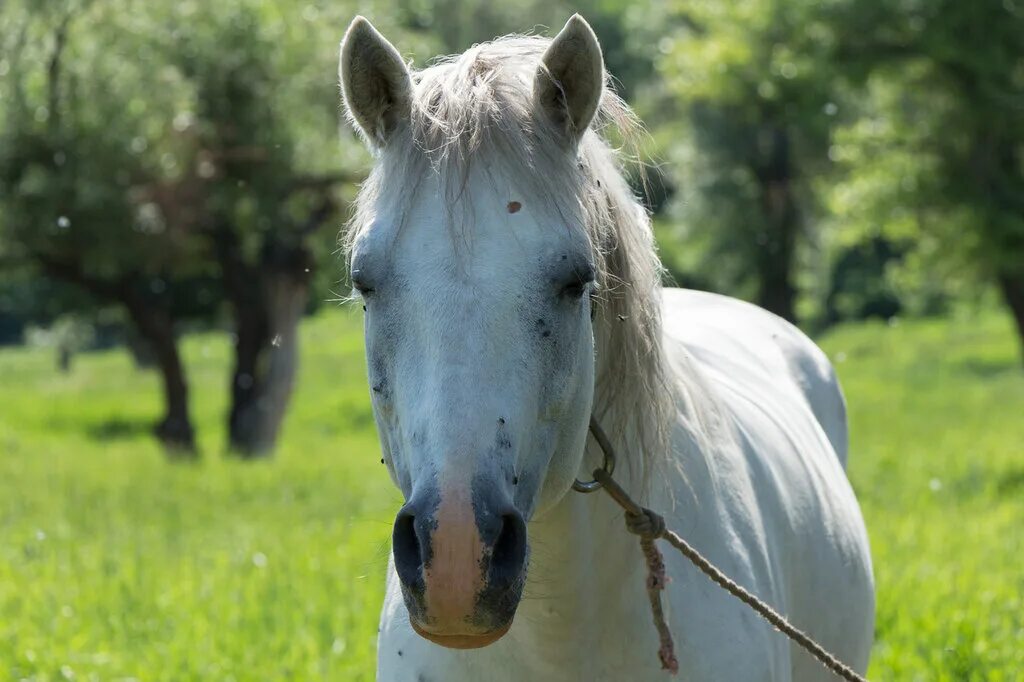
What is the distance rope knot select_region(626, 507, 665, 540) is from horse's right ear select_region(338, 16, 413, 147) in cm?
90

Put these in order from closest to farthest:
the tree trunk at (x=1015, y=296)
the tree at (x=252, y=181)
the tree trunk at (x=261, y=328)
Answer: the tree trunk at (x=1015, y=296) → the tree at (x=252, y=181) → the tree trunk at (x=261, y=328)

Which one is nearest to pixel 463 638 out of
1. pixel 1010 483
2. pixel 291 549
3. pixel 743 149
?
pixel 291 549

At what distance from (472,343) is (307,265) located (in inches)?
467

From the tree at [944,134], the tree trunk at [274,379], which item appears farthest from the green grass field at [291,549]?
the tree at [944,134]

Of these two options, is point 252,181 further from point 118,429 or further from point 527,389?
point 527,389

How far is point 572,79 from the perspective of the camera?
89.0 inches

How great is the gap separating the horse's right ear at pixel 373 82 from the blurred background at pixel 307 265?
476mm

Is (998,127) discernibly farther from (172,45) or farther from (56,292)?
(56,292)

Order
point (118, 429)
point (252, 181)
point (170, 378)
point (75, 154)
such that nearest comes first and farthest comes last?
point (75, 154) < point (252, 181) < point (170, 378) < point (118, 429)

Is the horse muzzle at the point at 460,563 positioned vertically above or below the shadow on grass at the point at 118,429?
above

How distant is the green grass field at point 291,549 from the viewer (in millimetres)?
5016

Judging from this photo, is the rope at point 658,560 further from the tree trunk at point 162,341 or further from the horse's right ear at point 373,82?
the tree trunk at point 162,341

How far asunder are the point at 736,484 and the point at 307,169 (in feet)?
48.6

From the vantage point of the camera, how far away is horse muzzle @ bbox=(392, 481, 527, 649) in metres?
1.90
